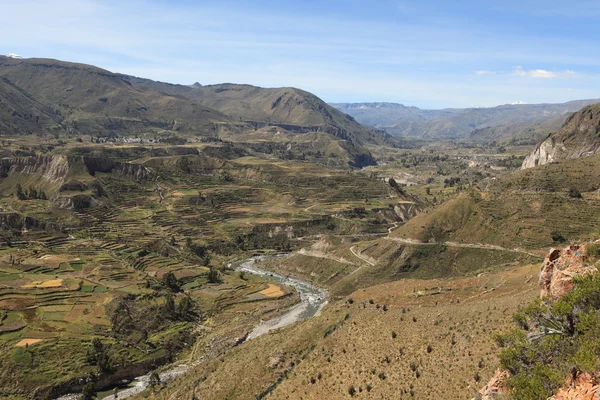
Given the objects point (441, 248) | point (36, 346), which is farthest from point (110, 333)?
point (441, 248)

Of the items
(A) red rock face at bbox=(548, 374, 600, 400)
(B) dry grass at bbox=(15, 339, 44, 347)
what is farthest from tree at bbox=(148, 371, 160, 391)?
(A) red rock face at bbox=(548, 374, 600, 400)

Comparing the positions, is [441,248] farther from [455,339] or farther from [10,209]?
[10,209]

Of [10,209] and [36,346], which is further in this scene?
[10,209]

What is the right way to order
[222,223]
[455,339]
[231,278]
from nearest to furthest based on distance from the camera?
1. [455,339]
2. [231,278]
3. [222,223]

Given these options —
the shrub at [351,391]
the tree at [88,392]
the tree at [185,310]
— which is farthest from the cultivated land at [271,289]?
the tree at [88,392]

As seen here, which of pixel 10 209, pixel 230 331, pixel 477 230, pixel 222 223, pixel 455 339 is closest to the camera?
pixel 455 339

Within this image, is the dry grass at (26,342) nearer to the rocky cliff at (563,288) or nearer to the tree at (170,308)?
the tree at (170,308)

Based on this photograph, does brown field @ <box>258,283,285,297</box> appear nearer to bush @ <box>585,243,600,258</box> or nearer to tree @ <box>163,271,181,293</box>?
tree @ <box>163,271,181,293</box>
